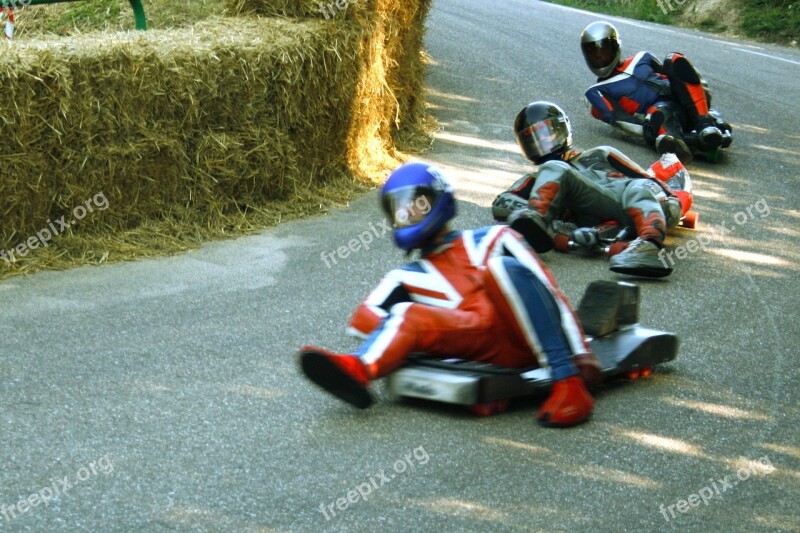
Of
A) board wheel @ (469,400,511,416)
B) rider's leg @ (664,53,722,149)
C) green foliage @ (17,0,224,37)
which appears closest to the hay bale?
green foliage @ (17,0,224,37)

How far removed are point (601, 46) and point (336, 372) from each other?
6.71 meters

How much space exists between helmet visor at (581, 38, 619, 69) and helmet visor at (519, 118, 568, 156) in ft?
10.3

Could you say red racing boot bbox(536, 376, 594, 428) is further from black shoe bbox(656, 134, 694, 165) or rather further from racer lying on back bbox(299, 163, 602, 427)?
black shoe bbox(656, 134, 694, 165)

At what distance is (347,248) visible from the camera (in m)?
7.35

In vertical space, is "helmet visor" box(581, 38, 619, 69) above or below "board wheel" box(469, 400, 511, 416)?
above

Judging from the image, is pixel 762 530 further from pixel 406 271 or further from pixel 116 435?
pixel 116 435

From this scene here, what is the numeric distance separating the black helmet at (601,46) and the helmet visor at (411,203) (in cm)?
595

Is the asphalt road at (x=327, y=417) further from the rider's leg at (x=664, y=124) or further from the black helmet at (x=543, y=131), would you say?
the rider's leg at (x=664, y=124)

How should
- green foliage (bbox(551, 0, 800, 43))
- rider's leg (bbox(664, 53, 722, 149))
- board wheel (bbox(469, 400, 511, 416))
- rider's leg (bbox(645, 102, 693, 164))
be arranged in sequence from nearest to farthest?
board wheel (bbox(469, 400, 511, 416))
rider's leg (bbox(645, 102, 693, 164))
rider's leg (bbox(664, 53, 722, 149))
green foliage (bbox(551, 0, 800, 43))

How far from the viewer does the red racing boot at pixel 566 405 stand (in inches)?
176

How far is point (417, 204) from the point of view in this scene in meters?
4.75

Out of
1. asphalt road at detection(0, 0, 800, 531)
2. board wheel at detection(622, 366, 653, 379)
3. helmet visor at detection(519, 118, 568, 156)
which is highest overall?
helmet visor at detection(519, 118, 568, 156)

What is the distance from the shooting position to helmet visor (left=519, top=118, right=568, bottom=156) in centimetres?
732

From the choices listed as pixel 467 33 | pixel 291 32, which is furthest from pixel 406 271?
pixel 467 33
